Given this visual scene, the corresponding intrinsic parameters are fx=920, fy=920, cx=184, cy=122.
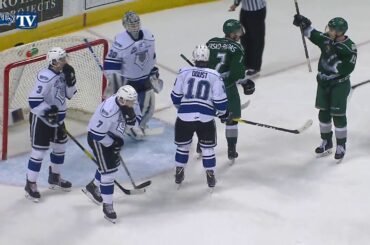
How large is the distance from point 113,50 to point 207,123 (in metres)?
1.00

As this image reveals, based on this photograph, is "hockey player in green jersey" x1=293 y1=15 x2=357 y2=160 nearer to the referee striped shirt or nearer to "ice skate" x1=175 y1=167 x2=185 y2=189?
"ice skate" x1=175 y1=167 x2=185 y2=189

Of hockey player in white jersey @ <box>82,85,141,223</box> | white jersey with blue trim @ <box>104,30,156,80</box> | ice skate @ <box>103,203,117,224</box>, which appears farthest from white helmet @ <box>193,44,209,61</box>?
ice skate @ <box>103,203,117,224</box>

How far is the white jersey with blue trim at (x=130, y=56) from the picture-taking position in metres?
6.62

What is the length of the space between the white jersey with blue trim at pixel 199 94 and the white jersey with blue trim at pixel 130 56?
72 cm

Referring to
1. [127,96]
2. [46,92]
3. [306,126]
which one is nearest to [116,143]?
[127,96]

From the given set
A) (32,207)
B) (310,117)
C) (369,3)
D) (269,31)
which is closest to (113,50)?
(32,207)

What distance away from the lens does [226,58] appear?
6.41 metres

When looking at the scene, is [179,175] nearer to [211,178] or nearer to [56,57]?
[211,178]

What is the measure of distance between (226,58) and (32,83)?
65.4 inches

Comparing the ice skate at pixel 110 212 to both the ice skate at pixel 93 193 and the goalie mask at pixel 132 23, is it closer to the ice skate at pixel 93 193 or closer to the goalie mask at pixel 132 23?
the ice skate at pixel 93 193

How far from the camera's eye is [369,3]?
10.8m

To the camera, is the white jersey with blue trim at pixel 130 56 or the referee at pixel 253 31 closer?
the white jersey with blue trim at pixel 130 56

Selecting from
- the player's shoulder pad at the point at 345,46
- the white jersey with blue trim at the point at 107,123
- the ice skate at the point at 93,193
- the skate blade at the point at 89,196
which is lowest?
the skate blade at the point at 89,196

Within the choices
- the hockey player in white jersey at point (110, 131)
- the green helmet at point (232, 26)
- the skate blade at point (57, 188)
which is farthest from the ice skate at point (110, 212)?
the green helmet at point (232, 26)
